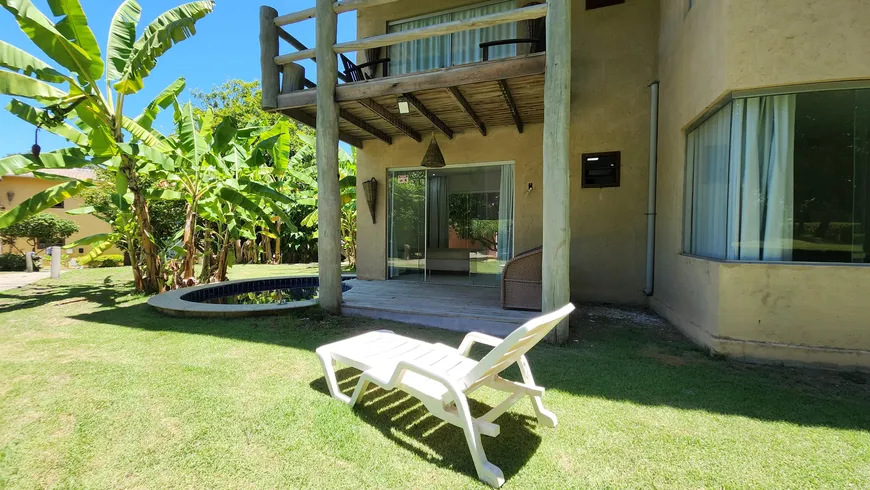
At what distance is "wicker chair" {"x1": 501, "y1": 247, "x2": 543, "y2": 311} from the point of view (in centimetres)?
566

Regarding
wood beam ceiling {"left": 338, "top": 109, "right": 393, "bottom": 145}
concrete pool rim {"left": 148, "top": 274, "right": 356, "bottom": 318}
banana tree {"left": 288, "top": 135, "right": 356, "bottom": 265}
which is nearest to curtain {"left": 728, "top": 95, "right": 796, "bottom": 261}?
wood beam ceiling {"left": 338, "top": 109, "right": 393, "bottom": 145}

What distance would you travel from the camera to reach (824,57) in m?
3.89

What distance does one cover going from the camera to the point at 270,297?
26.6 ft

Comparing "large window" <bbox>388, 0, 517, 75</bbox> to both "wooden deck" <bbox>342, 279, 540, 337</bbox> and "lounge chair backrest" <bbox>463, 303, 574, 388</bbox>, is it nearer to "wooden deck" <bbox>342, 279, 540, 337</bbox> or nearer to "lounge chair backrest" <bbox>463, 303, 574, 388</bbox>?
"wooden deck" <bbox>342, 279, 540, 337</bbox>

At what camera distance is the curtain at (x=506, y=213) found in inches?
316

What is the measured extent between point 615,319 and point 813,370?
2.39 m

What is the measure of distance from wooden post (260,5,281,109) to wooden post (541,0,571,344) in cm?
436

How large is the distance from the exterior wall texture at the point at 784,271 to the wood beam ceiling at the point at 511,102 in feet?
8.30

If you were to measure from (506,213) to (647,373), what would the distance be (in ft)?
15.3

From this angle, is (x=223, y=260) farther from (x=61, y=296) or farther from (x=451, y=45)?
(x=451, y=45)

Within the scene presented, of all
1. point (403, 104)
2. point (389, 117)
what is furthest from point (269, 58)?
point (403, 104)

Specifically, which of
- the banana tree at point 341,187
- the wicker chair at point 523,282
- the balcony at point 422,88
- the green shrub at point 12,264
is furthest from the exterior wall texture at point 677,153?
the green shrub at point 12,264

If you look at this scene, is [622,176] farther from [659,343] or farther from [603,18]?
[659,343]

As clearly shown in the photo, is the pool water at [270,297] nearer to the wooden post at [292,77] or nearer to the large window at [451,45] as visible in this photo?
the wooden post at [292,77]
